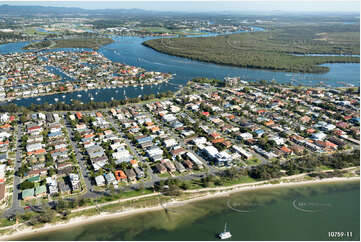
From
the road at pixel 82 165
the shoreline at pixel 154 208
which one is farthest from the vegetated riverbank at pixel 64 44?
the shoreline at pixel 154 208

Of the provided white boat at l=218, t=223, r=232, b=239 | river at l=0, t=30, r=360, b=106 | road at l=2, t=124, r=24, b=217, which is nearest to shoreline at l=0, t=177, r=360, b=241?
road at l=2, t=124, r=24, b=217

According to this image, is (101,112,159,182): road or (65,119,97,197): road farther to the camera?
(101,112,159,182): road

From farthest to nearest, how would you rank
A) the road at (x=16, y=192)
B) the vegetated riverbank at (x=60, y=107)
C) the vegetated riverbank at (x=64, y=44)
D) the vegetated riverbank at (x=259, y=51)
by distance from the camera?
the vegetated riverbank at (x=64, y=44) < the vegetated riverbank at (x=259, y=51) < the vegetated riverbank at (x=60, y=107) < the road at (x=16, y=192)

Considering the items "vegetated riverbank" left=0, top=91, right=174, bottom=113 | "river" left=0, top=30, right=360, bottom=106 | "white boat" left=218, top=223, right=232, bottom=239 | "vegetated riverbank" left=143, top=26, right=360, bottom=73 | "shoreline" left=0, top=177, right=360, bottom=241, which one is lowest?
"white boat" left=218, top=223, right=232, bottom=239

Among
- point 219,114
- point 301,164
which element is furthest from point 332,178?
point 219,114

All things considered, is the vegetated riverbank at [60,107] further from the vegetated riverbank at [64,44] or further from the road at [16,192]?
the vegetated riverbank at [64,44]

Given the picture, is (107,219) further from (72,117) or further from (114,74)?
(114,74)

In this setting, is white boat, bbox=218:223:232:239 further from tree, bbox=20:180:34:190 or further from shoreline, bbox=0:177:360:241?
tree, bbox=20:180:34:190

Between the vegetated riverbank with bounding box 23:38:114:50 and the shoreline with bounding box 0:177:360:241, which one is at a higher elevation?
the vegetated riverbank with bounding box 23:38:114:50
